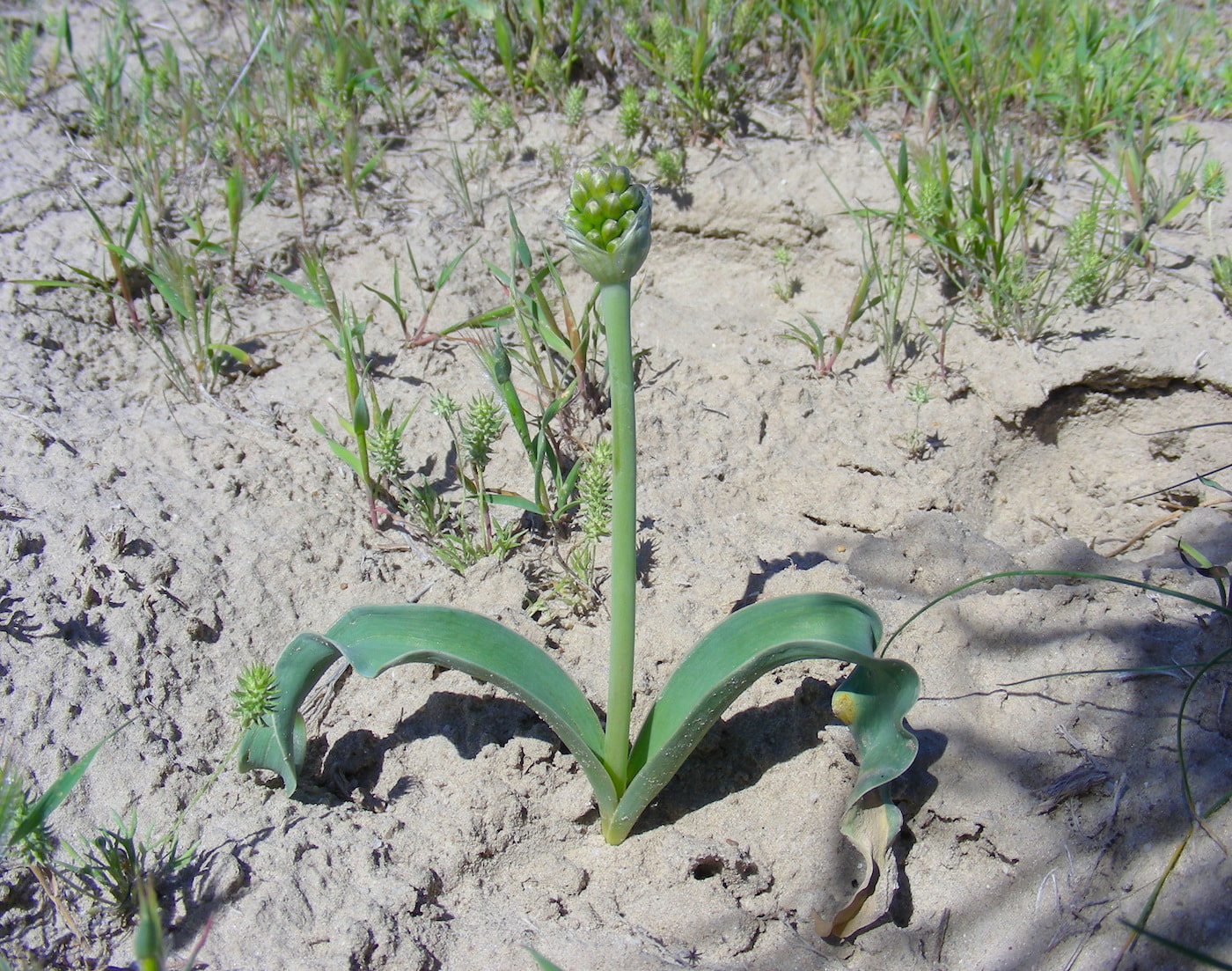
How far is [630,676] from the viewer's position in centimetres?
157

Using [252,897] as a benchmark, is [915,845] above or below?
below

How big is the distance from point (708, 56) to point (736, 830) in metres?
2.83

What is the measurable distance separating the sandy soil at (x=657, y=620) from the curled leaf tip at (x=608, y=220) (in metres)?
1.04

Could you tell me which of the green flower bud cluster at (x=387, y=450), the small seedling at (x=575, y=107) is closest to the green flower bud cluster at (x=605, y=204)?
the green flower bud cluster at (x=387, y=450)

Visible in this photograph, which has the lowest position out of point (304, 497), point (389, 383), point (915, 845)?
point (915, 845)

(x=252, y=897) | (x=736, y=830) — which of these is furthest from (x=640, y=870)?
(x=252, y=897)

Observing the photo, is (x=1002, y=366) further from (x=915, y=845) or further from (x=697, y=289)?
(x=915, y=845)

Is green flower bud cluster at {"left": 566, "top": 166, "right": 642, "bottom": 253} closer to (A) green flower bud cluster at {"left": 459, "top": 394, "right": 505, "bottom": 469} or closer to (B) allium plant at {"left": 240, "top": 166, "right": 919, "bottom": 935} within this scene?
(B) allium plant at {"left": 240, "top": 166, "right": 919, "bottom": 935}

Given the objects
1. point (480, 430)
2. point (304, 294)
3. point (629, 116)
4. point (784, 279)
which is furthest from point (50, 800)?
point (629, 116)

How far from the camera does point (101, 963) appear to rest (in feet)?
4.90

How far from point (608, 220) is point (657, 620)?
1084mm

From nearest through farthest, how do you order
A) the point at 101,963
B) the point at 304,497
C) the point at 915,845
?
the point at 101,963 → the point at 915,845 → the point at 304,497

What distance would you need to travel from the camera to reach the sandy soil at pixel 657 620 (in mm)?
1586

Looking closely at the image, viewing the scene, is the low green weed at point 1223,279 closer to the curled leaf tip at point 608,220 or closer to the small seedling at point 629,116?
the small seedling at point 629,116
